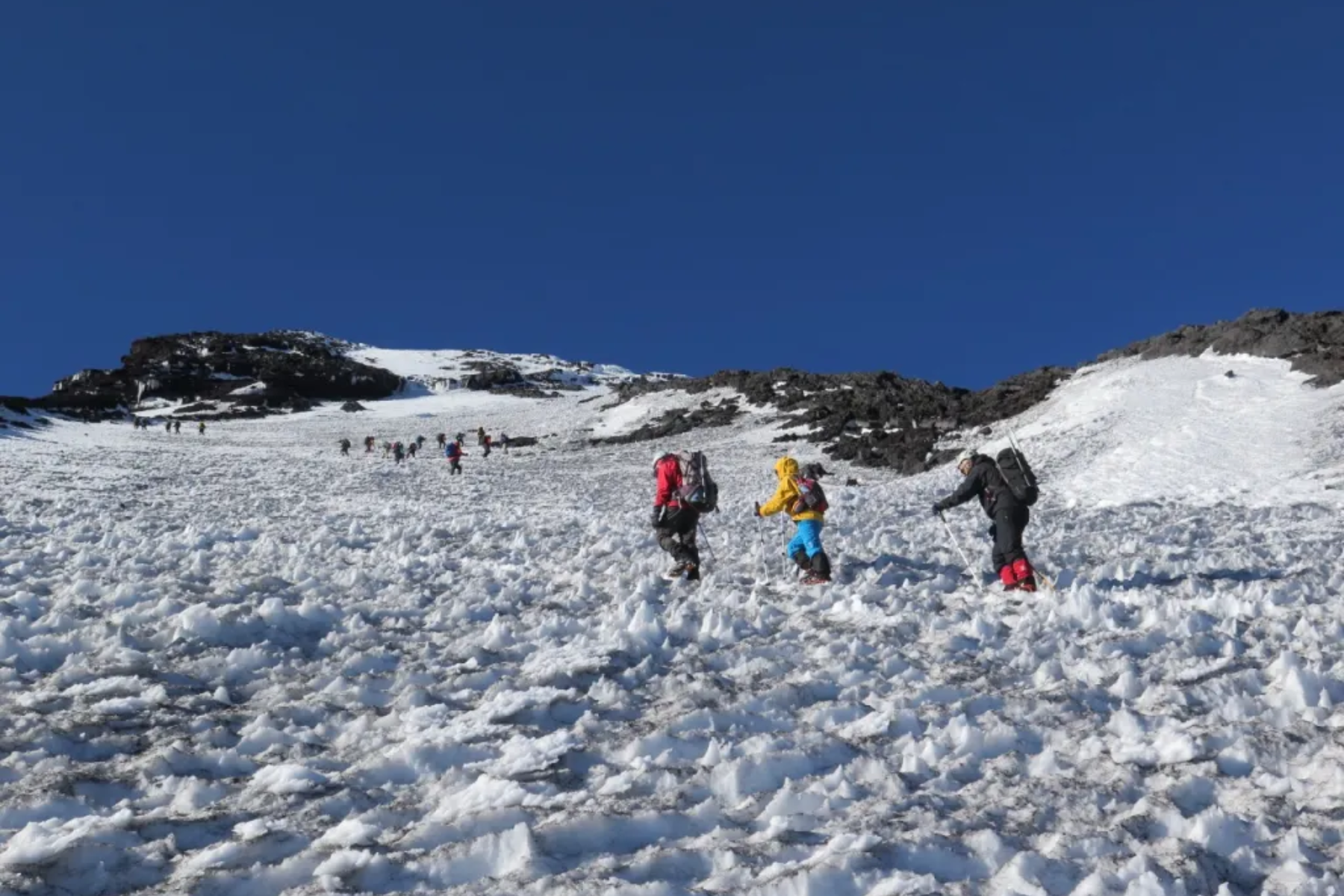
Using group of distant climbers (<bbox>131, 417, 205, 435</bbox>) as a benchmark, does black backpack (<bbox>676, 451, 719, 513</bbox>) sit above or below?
below

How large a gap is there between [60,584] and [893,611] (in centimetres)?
968

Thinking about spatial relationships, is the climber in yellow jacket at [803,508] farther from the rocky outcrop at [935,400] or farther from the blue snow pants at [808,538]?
the rocky outcrop at [935,400]

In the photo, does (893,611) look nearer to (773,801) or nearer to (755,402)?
(773,801)

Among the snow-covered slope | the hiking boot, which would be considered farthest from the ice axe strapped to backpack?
the snow-covered slope

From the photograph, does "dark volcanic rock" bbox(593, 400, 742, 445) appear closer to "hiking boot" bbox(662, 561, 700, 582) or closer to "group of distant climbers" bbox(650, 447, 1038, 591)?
"group of distant climbers" bbox(650, 447, 1038, 591)

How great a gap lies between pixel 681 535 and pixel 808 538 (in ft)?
6.13

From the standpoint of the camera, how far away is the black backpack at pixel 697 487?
1235 cm

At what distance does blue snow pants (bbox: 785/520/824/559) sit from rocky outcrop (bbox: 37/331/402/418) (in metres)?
97.4

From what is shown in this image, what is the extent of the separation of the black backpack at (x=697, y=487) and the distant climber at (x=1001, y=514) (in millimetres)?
3054

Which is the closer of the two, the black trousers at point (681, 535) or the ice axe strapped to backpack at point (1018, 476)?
the ice axe strapped to backpack at point (1018, 476)

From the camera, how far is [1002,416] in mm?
45969

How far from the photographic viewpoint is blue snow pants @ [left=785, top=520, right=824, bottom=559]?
1173 cm

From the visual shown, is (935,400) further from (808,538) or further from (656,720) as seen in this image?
(656,720)

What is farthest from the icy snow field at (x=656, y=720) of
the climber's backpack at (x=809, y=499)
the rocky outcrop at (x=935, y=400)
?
the rocky outcrop at (x=935, y=400)
